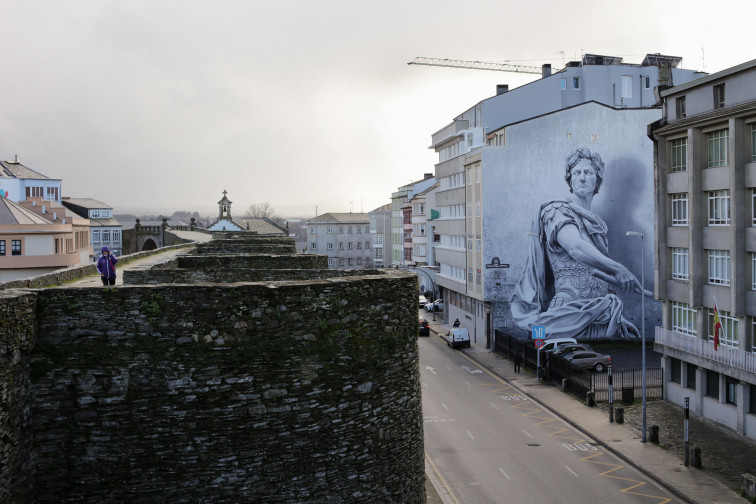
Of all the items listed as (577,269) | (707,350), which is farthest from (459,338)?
(707,350)

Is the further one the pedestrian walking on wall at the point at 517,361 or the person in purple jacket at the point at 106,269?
the pedestrian walking on wall at the point at 517,361

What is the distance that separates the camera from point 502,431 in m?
30.5

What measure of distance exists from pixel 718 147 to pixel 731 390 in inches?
409

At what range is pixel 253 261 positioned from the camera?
19688 millimetres

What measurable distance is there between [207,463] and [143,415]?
2.86ft

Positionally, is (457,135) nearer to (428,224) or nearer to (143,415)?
(428,224)

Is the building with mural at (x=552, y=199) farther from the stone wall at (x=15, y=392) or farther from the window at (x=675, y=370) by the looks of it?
the stone wall at (x=15, y=392)

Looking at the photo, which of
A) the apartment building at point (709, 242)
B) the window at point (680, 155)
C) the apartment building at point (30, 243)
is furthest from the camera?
the apartment building at point (30, 243)

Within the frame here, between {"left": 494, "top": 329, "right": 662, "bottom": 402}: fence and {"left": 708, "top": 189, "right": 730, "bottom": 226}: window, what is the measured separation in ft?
31.6

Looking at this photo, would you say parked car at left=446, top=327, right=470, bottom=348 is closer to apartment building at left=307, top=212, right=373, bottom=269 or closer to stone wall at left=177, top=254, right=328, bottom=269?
stone wall at left=177, top=254, right=328, bottom=269

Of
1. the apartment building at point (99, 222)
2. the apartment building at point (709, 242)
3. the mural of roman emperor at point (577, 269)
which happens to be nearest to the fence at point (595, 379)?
the apartment building at point (709, 242)

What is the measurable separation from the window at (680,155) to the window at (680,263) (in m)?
3.87

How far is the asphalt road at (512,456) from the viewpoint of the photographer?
22969 mm

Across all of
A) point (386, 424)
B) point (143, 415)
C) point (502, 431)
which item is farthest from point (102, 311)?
point (502, 431)
